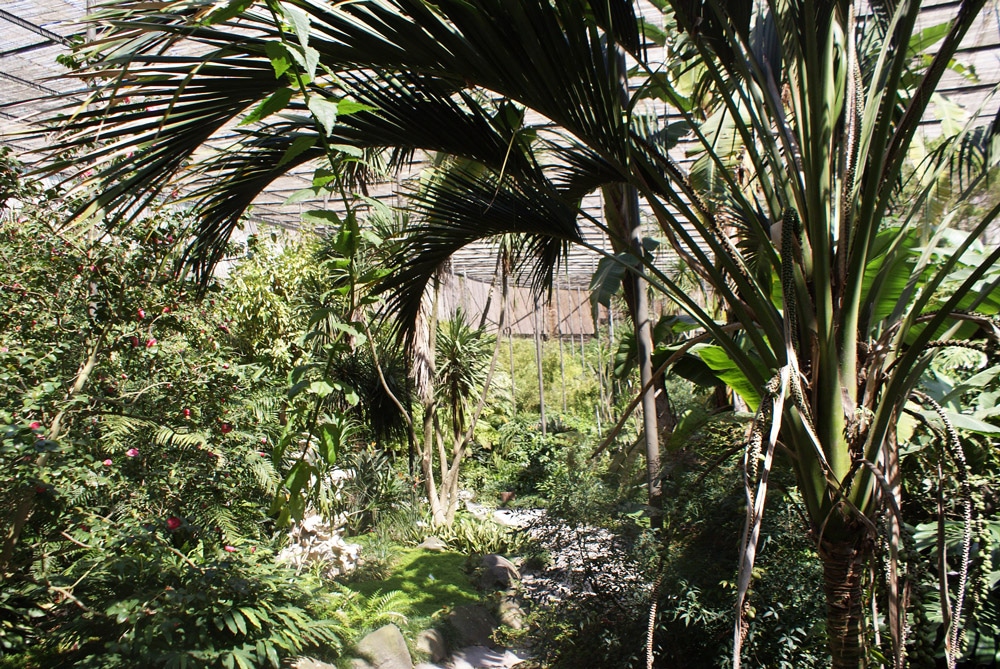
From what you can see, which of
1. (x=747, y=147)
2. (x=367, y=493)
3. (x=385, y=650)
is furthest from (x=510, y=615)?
(x=747, y=147)

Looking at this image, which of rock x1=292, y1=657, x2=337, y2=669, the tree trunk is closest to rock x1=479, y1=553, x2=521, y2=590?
rock x1=292, y1=657, x2=337, y2=669

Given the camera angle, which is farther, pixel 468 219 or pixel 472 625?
pixel 472 625

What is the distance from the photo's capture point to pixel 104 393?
3.60 m

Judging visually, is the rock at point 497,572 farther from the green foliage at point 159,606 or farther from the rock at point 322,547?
the green foliage at point 159,606

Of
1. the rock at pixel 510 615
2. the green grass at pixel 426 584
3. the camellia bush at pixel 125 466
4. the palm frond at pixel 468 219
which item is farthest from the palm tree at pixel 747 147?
the green grass at pixel 426 584

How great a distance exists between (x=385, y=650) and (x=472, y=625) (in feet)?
4.23

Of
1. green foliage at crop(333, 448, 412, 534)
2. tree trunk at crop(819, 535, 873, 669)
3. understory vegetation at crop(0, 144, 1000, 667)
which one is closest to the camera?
tree trunk at crop(819, 535, 873, 669)

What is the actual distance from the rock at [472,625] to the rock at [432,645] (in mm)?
232

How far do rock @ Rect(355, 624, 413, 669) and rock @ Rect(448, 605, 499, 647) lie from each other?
0.82 meters

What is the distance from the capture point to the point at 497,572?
7.42 m

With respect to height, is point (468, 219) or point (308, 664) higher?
point (468, 219)

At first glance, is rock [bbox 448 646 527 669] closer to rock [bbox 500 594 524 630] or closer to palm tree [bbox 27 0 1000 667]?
rock [bbox 500 594 524 630]

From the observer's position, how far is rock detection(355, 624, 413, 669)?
512 cm

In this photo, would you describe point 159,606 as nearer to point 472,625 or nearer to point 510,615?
point 472,625
